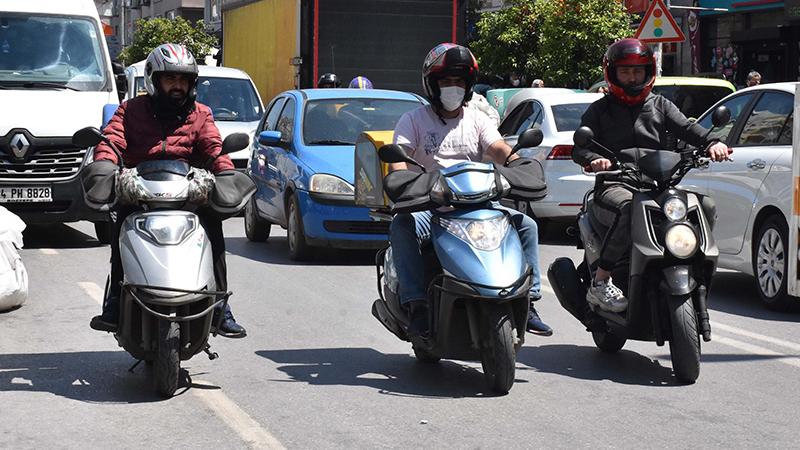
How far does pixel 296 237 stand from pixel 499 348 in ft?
22.2

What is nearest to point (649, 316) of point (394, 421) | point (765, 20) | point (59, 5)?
point (394, 421)

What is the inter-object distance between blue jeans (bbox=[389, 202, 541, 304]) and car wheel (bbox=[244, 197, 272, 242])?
7616mm

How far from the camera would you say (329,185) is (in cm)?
1332

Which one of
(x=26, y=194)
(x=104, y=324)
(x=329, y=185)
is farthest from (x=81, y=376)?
(x=26, y=194)

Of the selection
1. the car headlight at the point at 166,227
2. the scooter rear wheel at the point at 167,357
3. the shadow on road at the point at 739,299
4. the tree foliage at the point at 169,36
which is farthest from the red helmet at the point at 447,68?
the tree foliage at the point at 169,36

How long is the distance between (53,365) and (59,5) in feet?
28.4

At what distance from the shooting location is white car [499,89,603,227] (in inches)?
600

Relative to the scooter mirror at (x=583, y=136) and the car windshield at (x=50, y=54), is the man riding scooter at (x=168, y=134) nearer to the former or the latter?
the scooter mirror at (x=583, y=136)

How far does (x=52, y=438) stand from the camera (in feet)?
20.5

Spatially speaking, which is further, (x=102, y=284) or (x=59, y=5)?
(x=59, y=5)

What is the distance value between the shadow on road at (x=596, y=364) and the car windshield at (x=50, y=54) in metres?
7.90

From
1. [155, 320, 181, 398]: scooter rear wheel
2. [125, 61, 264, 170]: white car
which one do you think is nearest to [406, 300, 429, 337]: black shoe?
[155, 320, 181, 398]: scooter rear wheel

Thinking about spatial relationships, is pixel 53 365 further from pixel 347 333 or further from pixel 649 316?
pixel 649 316

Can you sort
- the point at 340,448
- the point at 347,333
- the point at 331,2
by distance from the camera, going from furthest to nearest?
the point at 331,2 → the point at 347,333 → the point at 340,448
